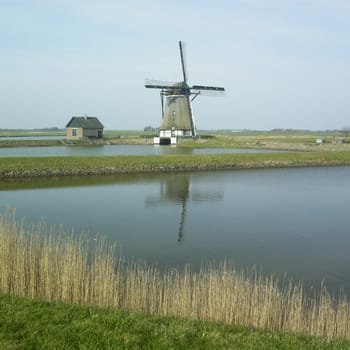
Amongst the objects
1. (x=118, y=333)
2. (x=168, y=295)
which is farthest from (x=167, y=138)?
(x=118, y=333)

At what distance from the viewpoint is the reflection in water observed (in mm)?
18312

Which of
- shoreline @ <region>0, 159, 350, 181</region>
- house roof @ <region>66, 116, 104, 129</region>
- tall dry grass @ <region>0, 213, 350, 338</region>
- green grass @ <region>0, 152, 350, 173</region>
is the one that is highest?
house roof @ <region>66, 116, 104, 129</region>

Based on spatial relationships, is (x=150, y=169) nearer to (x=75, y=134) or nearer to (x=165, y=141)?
(x=165, y=141)

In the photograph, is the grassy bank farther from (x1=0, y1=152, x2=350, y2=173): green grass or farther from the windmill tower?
the windmill tower

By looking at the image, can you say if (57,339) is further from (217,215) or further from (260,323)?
(217,215)

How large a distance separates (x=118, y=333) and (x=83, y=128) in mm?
60933

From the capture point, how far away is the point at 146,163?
102ft

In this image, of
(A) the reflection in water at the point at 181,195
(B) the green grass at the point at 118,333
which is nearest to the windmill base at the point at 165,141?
(A) the reflection in water at the point at 181,195

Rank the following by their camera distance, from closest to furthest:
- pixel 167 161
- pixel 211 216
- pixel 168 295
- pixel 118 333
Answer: pixel 118 333
pixel 168 295
pixel 211 216
pixel 167 161

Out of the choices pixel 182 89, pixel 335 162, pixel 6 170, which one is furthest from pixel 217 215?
pixel 182 89

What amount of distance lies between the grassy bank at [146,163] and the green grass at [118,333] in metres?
21.2

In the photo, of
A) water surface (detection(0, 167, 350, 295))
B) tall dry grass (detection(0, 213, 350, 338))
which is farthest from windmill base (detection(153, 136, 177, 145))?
tall dry grass (detection(0, 213, 350, 338))

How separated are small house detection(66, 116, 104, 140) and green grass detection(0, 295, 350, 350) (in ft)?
195

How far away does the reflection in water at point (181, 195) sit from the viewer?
18312 mm
